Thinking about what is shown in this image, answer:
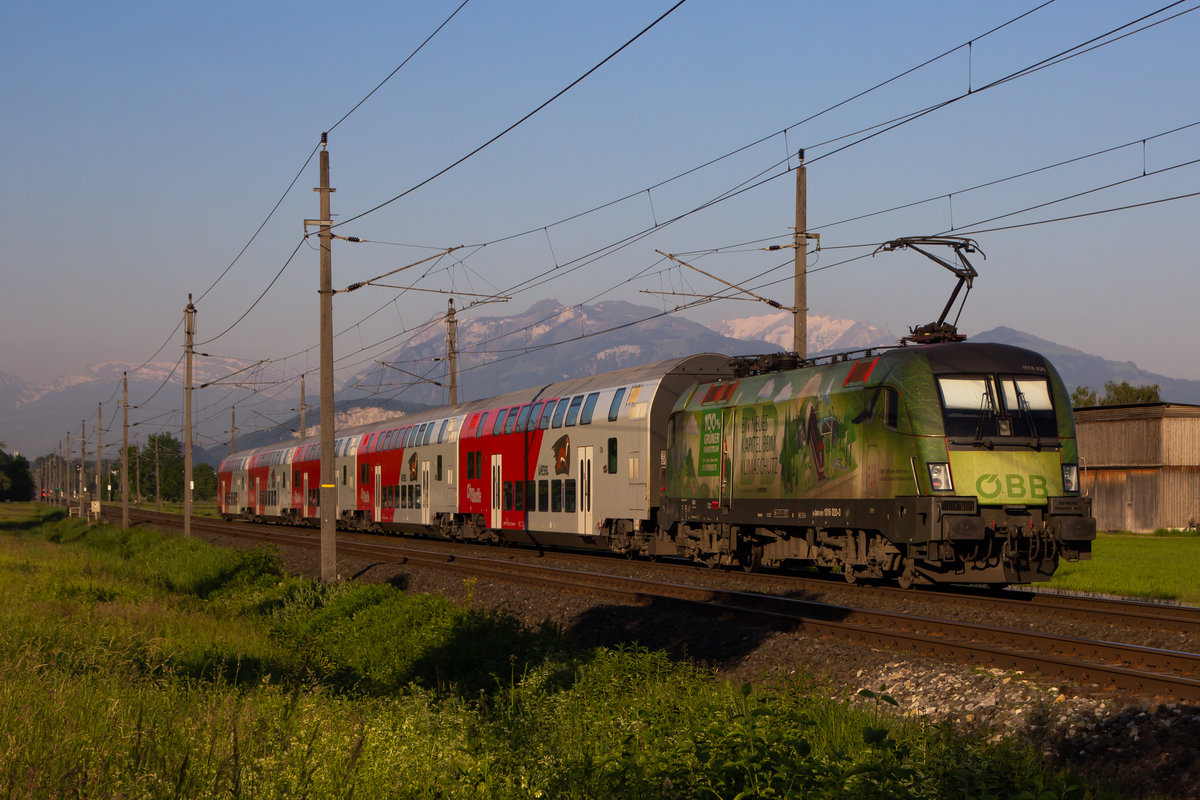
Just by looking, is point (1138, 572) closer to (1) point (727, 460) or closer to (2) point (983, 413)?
(2) point (983, 413)

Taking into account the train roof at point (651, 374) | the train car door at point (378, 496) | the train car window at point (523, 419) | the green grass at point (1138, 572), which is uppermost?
the train roof at point (651, 374)

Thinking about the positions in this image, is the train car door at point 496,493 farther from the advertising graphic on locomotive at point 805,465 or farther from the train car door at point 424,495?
the train car door at point 424,495

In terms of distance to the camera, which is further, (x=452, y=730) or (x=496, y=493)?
(x=496, y=493)

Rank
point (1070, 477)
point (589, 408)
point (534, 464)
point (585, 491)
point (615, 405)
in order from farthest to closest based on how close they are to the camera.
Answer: point (534, 464)
point (589, 408)
point (585, 491)
point (615, 405)
point (1070, 477)

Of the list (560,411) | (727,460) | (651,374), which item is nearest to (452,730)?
(727,460)

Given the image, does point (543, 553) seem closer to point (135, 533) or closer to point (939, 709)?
point (939, 709)

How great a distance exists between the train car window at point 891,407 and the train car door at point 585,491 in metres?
11.3

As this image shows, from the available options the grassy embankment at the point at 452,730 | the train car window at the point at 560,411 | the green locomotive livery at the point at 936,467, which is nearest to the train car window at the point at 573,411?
the train car window at the point at 560,411

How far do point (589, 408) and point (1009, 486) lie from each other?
13.0 meters

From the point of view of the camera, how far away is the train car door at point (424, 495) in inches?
1485

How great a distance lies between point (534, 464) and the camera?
30.0m

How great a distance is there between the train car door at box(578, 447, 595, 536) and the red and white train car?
1.1 inches

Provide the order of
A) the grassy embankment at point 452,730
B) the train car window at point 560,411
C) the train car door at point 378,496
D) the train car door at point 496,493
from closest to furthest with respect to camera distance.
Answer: the grassy embankment at point 452,730
the train car window at point 560,411
the train car door at point 496,493
the train car door at point 378,496

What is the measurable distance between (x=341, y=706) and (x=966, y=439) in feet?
33.9
